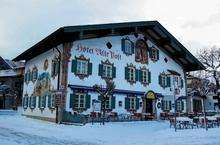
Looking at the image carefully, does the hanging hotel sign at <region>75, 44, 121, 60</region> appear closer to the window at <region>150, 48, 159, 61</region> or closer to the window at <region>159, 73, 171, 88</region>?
the window at <region>150, 48, 159, 61</region>

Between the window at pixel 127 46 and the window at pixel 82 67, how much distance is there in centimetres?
437

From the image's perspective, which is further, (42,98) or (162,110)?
(162,110)

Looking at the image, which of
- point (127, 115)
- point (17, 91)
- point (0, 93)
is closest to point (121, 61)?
point (127, 115)

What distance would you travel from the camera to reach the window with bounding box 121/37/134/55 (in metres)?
26.7

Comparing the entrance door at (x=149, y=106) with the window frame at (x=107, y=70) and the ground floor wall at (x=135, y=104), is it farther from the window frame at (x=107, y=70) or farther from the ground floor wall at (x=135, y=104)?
the window frame at (x=107, y=70)

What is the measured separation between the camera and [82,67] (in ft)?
76.9

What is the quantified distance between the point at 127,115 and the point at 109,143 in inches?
477

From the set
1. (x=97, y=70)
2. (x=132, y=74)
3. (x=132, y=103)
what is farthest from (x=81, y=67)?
(x=132, y=103)

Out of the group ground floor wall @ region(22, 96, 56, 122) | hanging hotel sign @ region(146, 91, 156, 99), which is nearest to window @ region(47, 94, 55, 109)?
ground floor wall @ region(22, 96, 56, 122)

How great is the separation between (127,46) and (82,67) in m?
5.42

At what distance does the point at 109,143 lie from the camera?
13.5m

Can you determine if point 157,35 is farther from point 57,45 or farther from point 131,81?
point 57,45

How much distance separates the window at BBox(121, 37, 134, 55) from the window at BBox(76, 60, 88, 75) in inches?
172

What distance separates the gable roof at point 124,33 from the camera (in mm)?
22594
